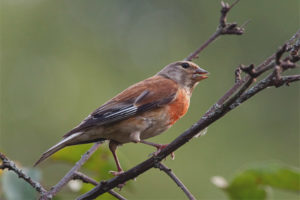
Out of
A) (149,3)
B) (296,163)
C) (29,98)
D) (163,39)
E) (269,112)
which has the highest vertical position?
(149,3)

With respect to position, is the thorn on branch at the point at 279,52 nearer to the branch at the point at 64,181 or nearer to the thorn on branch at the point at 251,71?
the thorn on branch at the point at 251,71

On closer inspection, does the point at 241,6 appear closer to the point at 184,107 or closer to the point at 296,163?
the point at 296,163

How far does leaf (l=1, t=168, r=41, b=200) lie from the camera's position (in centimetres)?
320

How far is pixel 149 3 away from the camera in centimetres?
1841

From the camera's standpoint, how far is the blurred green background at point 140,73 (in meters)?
10.7

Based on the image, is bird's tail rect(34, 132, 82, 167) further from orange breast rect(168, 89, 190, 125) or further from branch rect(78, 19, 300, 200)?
orange breast rect(168, 89, 190, 125)

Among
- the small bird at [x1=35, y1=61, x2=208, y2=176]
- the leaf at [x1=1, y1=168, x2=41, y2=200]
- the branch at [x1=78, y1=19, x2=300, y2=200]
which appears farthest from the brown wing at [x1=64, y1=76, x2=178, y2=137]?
the branch at [x1=78, y1=19, x2=300, y2=200]

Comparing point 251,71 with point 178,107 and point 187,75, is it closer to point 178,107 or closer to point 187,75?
point 178,107

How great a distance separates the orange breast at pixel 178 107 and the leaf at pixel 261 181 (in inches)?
52.4

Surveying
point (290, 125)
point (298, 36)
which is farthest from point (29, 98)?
point (298, 36)

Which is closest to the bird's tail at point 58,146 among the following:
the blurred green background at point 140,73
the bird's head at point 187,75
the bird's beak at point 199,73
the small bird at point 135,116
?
the small bird at point 135,116

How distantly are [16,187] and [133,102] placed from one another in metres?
1.73

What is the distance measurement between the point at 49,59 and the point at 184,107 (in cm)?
983

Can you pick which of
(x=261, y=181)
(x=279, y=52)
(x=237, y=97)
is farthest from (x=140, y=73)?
(x=279, y=52)
